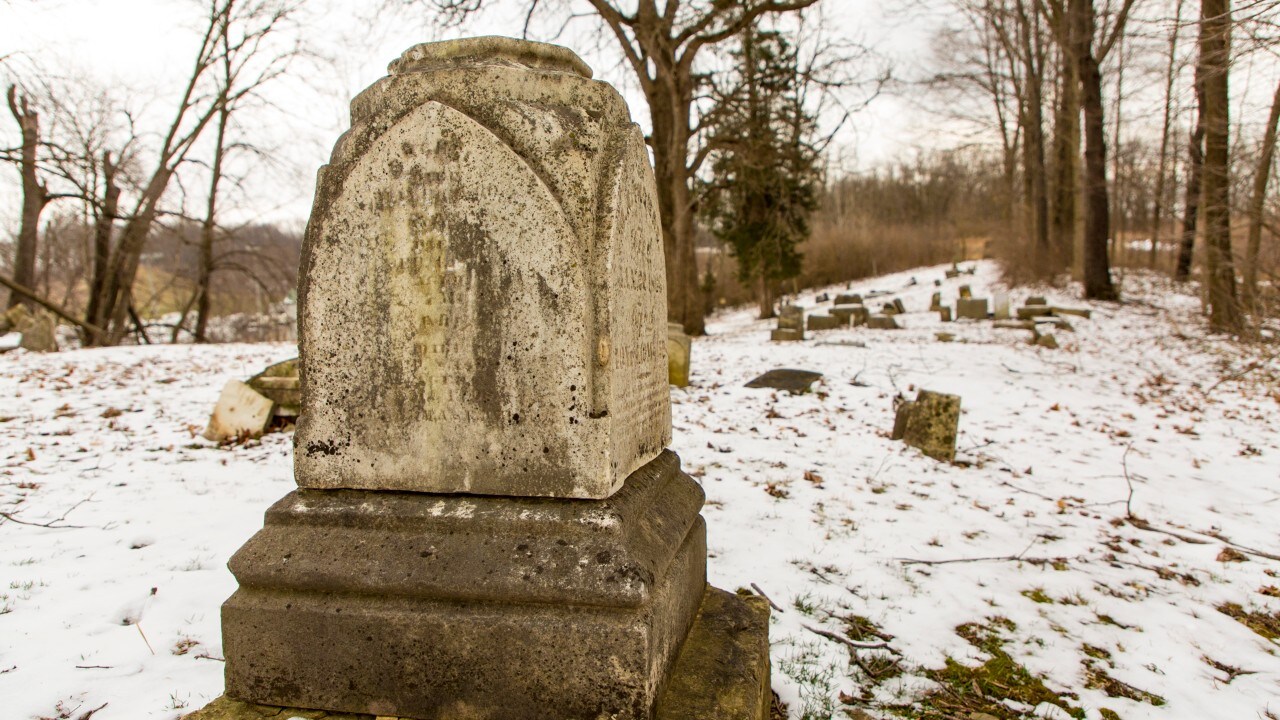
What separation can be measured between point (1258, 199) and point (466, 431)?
12140mm

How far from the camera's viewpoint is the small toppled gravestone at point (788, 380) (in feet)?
25.5

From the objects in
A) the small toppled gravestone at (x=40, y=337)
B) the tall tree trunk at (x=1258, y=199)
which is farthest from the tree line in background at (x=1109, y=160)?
the small toppled gravestone at (x=40, y=337)

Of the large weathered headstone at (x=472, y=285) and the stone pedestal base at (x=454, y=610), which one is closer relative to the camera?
the stone pedestal base at (x=454, y=610)

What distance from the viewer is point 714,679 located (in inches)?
75.4

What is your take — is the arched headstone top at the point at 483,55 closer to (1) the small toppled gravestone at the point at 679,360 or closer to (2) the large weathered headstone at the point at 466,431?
(2) the large weathered headstone at the point at 466,431

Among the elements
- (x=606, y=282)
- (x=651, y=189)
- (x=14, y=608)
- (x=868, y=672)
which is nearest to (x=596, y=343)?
(x=606, y=282)

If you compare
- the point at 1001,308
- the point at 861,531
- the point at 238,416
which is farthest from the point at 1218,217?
the point at 238,416

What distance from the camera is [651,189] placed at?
7.45 ft

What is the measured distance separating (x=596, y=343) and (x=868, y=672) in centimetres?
179

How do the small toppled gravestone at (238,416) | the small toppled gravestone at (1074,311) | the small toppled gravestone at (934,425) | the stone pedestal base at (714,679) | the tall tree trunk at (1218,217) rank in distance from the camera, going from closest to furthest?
the stone pedestal base at (714,679)
the small toppled gravestone at (934,425)
the small toppled gravestone at (238,416)
the tall tree trunk at (1218,217)
the small toppled gravestone at (1074,311)

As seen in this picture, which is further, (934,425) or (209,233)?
(209,233)

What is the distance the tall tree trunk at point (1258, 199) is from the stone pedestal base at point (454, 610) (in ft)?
36.8

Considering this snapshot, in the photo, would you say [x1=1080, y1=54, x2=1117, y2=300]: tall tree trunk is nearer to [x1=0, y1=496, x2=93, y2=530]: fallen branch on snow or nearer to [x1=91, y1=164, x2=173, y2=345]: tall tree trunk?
[x1=0, y1=496, x2=93, y2=530]: fallen branch on snow

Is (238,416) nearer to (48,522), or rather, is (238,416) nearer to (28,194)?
(48,522)
